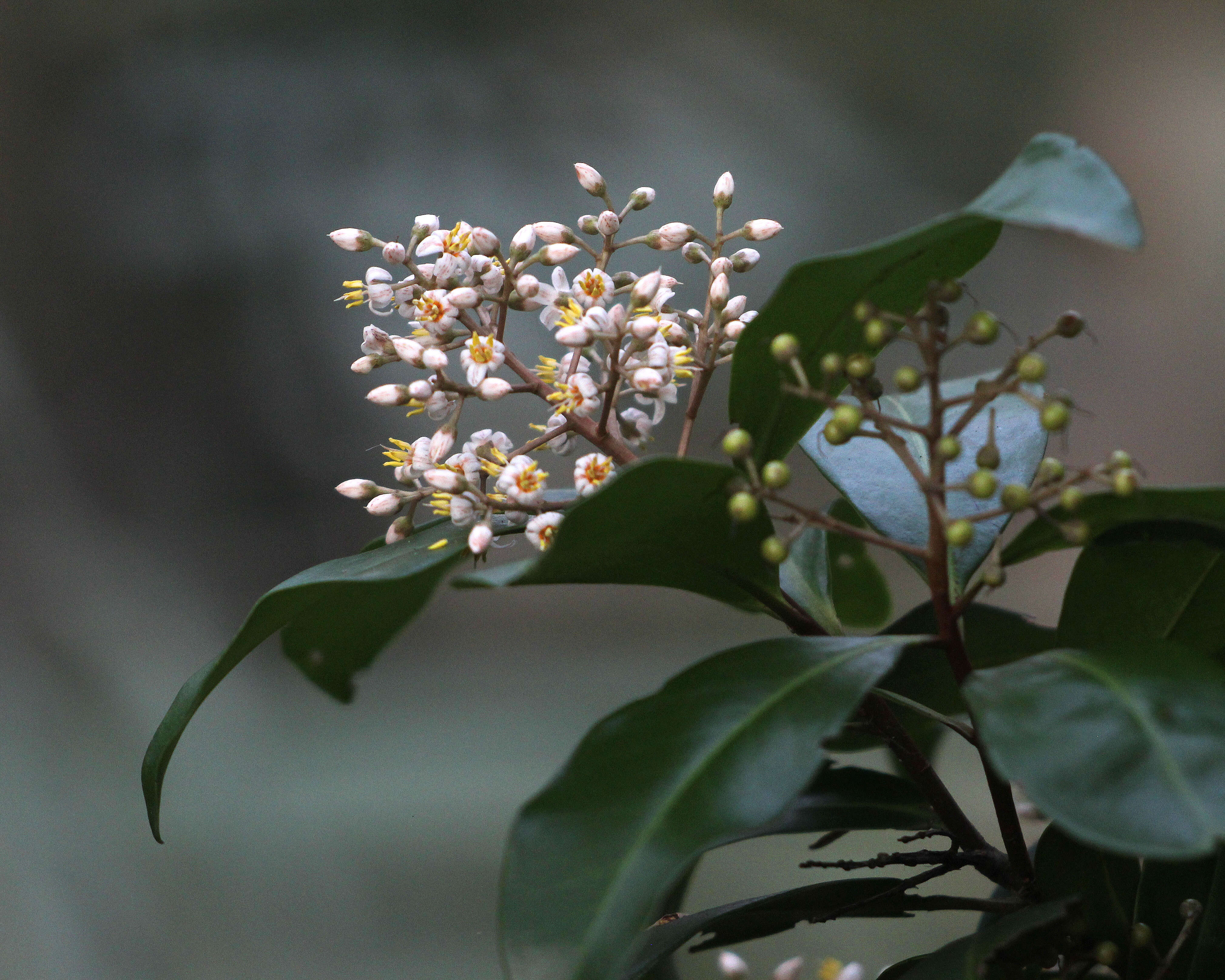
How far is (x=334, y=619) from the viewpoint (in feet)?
1.25

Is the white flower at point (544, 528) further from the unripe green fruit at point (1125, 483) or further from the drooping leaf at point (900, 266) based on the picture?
the unripe green fruit at point (1125, 483)

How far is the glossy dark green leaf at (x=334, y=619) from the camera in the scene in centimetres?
36

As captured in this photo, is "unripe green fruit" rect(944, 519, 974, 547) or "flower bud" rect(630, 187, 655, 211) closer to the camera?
"unripe green fruit" rect(944, 519, 974, 547)

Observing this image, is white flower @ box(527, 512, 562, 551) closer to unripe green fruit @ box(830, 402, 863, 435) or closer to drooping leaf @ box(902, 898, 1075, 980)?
unripe green fruit @ box(830, 402, 863, 435)

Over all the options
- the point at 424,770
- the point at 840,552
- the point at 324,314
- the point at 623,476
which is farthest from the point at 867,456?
the point at 324,314

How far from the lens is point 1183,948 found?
496 mm

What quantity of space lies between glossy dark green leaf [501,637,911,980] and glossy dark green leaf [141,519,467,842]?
0.27 ft

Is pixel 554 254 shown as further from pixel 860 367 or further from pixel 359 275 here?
pixel 359 275

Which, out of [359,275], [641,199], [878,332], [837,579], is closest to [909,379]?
[878,332]

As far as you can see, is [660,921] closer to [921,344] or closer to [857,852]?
[921,344]

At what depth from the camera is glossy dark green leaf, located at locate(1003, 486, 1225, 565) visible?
337 mm

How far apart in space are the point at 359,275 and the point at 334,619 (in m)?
1.35

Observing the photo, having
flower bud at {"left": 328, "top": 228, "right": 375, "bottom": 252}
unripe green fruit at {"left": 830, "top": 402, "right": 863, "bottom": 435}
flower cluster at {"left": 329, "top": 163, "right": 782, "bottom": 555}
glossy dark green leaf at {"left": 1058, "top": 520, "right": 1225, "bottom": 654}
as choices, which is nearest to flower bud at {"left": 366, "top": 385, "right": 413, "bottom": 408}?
flower cluster at {"left": 329, "top": 163, "right": 782, "bottom": 555}

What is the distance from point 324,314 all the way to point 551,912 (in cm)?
143
